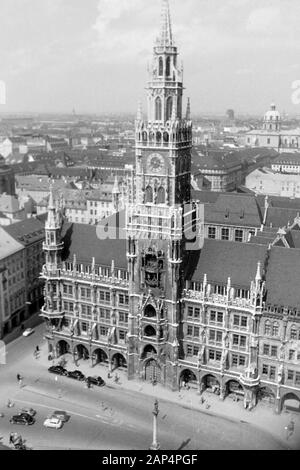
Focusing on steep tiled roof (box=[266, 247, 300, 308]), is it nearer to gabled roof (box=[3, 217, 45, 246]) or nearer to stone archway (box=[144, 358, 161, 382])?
stone archway (box=[144, 358, 161, 382])

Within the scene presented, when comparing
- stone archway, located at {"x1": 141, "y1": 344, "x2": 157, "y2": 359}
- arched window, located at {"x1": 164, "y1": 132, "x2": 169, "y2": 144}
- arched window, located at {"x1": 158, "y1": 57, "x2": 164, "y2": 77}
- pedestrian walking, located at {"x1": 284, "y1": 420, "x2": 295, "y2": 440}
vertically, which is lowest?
pedestrian walking, located at {"x1": 284, "y1": 420, "x2": 295, "y2": 440}

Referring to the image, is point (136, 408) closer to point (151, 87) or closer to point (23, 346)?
point (23, 346)

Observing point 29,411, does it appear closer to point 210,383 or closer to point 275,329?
point 210,383

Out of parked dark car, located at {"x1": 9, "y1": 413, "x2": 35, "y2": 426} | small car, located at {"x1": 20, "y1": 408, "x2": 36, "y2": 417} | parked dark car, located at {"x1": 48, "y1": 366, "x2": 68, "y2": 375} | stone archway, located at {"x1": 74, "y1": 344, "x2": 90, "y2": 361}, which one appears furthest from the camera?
stone archway, located at {"x1": 74, "y1": 344, "x2": 90, "y2": 361}

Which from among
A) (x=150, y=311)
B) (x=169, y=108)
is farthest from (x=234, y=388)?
(x=169, y=108)

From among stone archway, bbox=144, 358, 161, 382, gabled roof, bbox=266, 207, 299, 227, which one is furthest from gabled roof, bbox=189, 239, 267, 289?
gabled roof, bbox=266, 207, 299, 227

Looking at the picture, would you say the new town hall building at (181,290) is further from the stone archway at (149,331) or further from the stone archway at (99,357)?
the stone archway at (99,357)

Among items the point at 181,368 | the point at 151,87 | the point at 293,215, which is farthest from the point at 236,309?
the point at 293,215
